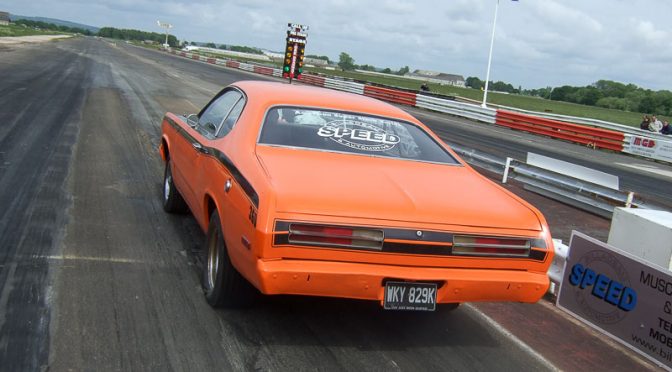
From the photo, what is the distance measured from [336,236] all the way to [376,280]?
330mm

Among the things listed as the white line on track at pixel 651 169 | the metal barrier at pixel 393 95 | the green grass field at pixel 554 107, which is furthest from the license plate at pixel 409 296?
the green grass field at pixel 554 107

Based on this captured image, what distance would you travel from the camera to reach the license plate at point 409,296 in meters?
3.43

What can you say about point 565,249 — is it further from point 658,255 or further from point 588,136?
point 588,136

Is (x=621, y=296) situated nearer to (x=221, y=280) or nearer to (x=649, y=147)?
(x=221, y=280)

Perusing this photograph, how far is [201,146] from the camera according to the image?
484cm

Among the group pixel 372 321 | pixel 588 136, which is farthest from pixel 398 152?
pixel 588 136

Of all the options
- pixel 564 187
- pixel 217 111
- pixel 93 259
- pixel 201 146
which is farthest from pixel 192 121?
pixel 564 187

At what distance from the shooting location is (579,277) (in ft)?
15.5

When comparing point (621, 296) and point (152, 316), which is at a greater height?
point (621, 296)

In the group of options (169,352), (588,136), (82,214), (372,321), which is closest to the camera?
(169,352)

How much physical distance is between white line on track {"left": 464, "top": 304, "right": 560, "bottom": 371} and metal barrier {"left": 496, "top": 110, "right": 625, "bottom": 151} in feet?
70.4

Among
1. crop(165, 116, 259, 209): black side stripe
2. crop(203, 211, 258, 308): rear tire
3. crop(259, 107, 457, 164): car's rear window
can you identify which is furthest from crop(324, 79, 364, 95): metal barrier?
crop(203, 211, 258, 308): rear tire

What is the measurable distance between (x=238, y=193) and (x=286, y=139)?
2.52 ft

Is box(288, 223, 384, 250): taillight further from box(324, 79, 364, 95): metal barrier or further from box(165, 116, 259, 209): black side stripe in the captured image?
box(324, 79, 364, 95): metal barrier
